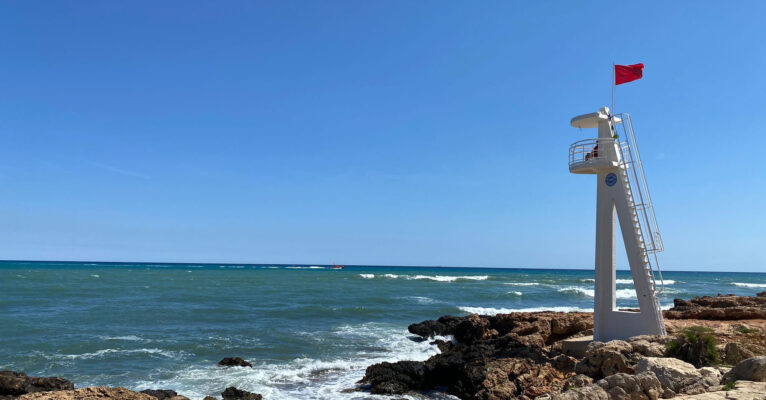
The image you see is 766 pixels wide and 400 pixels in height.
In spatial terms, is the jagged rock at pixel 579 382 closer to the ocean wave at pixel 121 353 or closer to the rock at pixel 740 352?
the rock at pixel 740 352

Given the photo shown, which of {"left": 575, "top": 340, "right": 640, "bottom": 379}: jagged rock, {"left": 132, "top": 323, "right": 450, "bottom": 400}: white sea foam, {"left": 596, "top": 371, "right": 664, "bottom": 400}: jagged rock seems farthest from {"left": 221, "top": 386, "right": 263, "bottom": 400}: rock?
{"left": 596, "top": 371, "right": 664, "bottom": 400}: jagged rock

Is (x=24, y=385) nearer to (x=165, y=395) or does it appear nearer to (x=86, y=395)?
(x=165, y=395)

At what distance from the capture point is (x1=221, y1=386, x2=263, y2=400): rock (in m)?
11.8

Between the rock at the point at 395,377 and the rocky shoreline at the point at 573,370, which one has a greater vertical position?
the rocky shoreline at the point at 573,370

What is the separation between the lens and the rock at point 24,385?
34.8ft

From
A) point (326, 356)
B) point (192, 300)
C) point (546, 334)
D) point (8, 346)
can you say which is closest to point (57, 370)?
point (8, 346)

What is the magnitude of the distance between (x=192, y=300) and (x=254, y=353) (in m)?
19.6

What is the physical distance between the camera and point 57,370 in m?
15.1

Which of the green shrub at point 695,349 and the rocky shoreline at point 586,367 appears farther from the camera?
the green shrub at point 695,349

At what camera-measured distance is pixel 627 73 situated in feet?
44.6

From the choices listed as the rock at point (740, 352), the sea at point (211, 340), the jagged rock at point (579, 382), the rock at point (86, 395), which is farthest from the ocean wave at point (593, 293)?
the rock at point (86, 395)

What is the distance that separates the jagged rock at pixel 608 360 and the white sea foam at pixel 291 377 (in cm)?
465

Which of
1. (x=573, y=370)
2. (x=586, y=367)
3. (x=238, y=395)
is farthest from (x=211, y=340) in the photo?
(x=586, y=367)

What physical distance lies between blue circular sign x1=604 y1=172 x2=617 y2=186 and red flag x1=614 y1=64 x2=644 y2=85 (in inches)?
98.7
